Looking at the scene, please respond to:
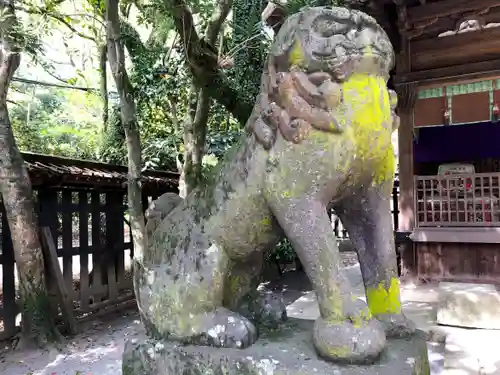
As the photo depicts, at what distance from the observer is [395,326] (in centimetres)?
159

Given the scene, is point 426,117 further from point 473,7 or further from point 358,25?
point 358,25

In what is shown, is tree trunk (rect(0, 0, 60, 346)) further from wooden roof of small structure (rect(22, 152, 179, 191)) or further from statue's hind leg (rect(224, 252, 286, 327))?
statue's hind leg (rect(224, 252, 286, 327))

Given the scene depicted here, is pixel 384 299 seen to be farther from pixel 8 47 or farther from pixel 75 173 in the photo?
pixel 8 47

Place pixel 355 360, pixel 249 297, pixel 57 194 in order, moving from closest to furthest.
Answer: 1. pixel 355 360
2. pixel 249 297
3. pixel 57 194

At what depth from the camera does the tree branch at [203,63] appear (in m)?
4.76

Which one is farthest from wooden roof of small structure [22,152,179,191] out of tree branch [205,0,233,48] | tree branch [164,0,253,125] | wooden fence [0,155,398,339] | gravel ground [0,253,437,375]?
tree branch [205,0,233,48]

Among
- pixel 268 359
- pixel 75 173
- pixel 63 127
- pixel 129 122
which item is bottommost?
pixel 268 359

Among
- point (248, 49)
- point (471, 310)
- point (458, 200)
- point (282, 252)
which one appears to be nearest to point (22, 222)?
point (248, 49)

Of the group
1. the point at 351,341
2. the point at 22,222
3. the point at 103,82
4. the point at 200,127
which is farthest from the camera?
the point at 103,82

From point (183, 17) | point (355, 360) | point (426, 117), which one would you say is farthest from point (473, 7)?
point (355, 360)

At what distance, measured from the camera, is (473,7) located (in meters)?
5.40

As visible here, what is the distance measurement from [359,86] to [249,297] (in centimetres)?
99

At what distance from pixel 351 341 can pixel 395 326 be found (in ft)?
1.12

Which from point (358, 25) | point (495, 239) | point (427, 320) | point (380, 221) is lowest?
point (427, 320)
